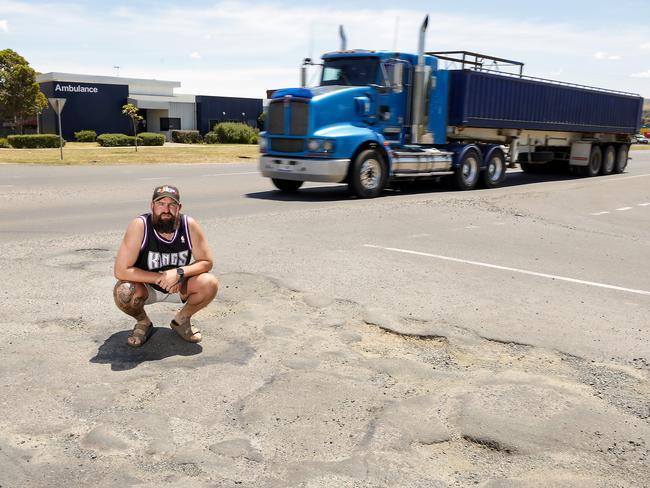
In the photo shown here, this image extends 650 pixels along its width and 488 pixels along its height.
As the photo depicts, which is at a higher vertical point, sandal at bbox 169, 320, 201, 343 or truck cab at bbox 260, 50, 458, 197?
truck cab at bbox 260, 50, 458, 197

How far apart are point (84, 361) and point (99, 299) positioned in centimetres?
161

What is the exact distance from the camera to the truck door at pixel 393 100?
47.4 ft

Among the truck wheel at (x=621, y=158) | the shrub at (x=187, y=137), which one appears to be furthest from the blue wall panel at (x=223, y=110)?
the truck wheel at (x=621, y=158)

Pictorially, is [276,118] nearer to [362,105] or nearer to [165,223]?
[362,105]

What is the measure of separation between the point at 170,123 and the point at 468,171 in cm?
4749

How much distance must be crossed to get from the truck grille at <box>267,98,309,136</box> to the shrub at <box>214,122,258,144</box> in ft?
128

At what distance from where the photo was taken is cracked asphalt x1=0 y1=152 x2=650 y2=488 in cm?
334

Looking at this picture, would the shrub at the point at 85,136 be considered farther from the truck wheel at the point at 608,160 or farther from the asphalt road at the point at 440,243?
the truck wheel at the point at 608,160

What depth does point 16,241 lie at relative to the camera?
8.84 metres

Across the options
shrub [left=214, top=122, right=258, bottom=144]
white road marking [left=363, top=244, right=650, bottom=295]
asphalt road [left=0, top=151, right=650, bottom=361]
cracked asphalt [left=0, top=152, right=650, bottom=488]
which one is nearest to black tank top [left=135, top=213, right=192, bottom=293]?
cracked asphalt [left=0, top=152, right=650, bottom=488]

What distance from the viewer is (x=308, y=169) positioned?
13.9 meters

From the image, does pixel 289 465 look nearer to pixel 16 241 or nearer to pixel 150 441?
pixel 150 441

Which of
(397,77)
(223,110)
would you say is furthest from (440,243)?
(223,110)

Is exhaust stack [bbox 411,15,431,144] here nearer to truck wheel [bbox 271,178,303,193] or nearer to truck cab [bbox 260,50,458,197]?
truck cab [bbox 260,50,458,197]
